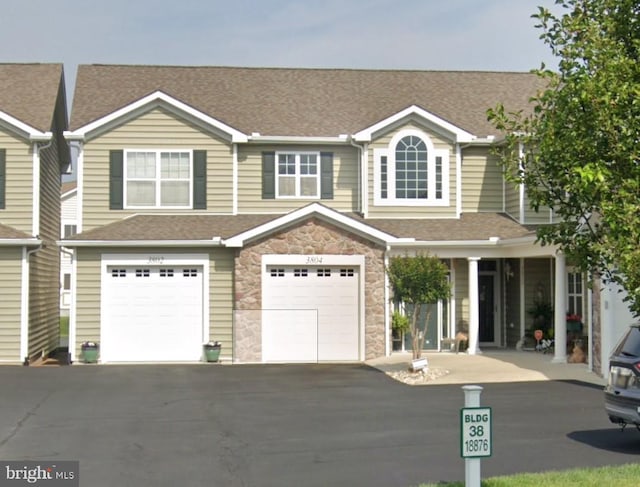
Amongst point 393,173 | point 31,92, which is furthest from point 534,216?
point 31,92

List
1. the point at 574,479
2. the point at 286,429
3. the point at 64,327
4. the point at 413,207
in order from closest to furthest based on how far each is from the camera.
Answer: the point at 574,479
the point at 286,429
the point at 413,207
the point at 64,327

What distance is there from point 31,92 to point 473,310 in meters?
13.7

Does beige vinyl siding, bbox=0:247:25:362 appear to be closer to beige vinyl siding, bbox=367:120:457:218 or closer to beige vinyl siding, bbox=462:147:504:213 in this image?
beige vinyl siding, bbox=367:120:457:218

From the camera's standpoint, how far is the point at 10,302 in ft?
81.6

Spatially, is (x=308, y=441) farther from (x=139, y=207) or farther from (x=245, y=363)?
(x=139, y=207)

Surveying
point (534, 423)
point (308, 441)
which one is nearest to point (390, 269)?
point (534, 423)

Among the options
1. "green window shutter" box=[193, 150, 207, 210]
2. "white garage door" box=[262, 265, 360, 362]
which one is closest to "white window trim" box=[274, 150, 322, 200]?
"green window shutter" box=[193, 150, 207, 210]

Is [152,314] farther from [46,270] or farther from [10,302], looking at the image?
[46,270]

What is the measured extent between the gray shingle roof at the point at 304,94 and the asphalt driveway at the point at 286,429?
877 cm

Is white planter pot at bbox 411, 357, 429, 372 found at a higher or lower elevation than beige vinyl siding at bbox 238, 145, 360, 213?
lower

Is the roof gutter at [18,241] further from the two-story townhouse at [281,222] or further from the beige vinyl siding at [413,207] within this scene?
the beige vinyl siding at [413,207]

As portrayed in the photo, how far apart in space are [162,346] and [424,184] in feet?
27.7

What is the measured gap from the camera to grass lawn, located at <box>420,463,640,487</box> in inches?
387

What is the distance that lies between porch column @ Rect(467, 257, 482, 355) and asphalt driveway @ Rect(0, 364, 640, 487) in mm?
5040
